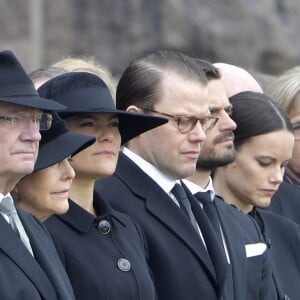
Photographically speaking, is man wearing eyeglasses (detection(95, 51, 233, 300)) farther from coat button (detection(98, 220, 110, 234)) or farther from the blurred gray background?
the blurred gray background

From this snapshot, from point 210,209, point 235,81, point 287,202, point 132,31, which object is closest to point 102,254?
point 210,209

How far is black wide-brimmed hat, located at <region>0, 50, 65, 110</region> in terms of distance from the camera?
4348 mm

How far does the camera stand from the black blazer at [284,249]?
20.0ft

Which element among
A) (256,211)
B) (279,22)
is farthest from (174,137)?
(279,22)

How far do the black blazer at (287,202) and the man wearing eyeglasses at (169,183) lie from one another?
4.68 feet

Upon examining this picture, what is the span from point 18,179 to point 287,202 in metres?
2.60

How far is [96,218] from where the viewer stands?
15.8ft

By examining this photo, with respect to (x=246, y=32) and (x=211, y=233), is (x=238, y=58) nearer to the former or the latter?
(x=246, y=32)

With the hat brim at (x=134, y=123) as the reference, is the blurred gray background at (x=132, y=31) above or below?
below

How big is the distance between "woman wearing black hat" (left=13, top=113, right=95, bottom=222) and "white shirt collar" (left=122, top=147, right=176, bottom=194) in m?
0.57

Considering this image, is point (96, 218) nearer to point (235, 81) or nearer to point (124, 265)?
point (124, 265)

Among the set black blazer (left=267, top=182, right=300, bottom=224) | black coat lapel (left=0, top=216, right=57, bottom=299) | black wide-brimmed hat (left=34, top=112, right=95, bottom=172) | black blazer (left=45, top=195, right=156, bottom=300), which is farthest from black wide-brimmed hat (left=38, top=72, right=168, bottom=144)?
black blazer (left=267, top=182, right=300, bottom=224)

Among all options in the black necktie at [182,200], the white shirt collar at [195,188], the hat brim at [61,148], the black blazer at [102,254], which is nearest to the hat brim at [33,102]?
the hat brim at [61,148]

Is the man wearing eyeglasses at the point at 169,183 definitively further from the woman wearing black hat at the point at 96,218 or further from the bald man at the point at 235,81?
the bald man at the point at 235,81
